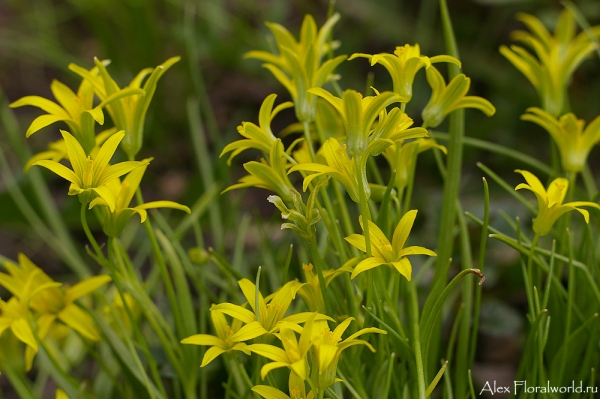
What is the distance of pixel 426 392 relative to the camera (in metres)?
0.59

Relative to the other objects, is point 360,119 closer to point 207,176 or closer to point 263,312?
point 263,312

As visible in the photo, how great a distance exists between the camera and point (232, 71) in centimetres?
198

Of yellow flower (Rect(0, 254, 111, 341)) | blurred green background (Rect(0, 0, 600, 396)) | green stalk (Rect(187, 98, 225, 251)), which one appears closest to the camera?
yellow flower (Rect(0, 254, 111, 341))

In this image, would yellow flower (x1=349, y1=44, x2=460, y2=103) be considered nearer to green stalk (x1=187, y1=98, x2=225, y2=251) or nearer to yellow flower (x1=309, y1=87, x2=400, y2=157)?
yellow flower (x1=309, y1=87, x2=400, y2=157)

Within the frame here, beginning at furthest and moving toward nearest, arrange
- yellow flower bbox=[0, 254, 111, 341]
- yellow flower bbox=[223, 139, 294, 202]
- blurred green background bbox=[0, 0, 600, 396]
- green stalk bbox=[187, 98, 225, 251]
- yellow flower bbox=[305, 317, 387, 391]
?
blurred green background bbox=[0, 0, 600, 396]
green stalk bbox=[187, 98, 225, 251]
yellow flower bbox=[0, 254, 111, 341]
yellow flower bbox=[223, 139, 294, 202]
yellow flower bbox=[305, 317, 387, 391]

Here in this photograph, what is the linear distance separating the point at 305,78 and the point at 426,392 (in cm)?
36

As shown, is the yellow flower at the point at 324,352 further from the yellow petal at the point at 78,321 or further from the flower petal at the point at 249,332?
the yellow petal at the point at 78,321

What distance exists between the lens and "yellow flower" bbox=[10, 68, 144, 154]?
612 millimetres

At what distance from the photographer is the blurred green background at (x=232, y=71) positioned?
1.59m

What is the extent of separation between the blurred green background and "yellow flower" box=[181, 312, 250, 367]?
82 cm

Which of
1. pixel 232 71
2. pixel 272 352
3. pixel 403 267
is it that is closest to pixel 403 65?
pixel 403 267

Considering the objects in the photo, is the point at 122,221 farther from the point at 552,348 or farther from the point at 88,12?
the point at 88,12

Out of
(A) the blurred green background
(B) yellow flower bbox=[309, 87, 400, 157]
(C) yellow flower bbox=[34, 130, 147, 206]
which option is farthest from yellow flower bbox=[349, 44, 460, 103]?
(A) the blurred green background

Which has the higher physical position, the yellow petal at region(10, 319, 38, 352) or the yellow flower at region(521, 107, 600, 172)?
the yellow flower at region(521, 107, 600, 172)
